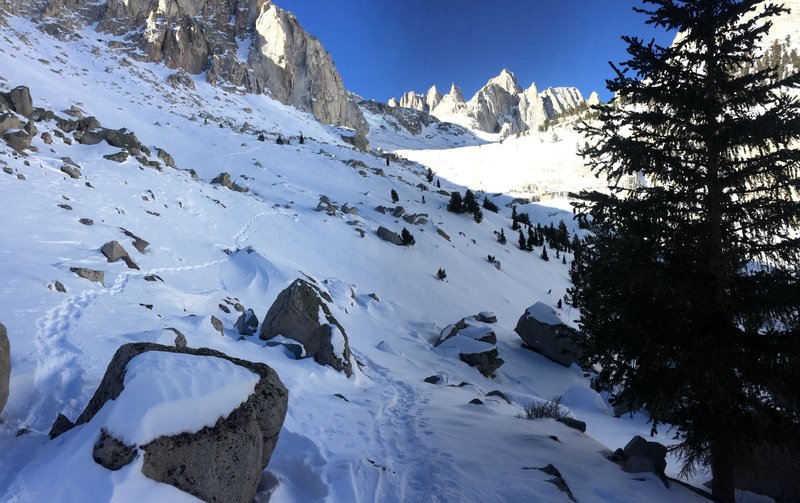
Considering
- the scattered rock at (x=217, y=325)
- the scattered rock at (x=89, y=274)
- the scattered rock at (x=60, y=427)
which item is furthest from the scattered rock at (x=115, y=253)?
the scattered rock at (x=60, y=427)

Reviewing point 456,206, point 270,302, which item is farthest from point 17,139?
point 456,206

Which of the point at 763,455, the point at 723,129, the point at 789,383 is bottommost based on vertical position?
the point at 763,455

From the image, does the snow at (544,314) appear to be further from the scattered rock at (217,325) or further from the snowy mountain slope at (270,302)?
the scattered rock at (217,325)

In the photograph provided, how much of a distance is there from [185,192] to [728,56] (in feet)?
79.7

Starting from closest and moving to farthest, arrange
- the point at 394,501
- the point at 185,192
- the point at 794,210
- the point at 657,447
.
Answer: the point at 394,501, the point at 794,210, the point at 657,447, the point at 185,192

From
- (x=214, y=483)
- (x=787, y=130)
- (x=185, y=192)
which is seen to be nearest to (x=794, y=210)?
(x=787, y=130)

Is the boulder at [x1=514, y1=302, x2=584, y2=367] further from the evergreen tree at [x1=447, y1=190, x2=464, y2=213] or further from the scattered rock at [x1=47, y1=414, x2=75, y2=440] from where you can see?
the evergreen tree at [x1=447, y1=190, x2=464, y2=213]

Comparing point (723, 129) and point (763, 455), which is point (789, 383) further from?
point (723, 129)

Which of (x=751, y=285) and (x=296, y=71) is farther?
(x=296, y=71)

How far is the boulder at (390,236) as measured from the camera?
2806 cm

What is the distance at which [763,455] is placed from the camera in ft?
21.6

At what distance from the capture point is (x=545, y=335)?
18.4 meters

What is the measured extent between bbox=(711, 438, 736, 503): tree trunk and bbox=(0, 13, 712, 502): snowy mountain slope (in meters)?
0.74

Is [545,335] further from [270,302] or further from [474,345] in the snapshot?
[270,302]
